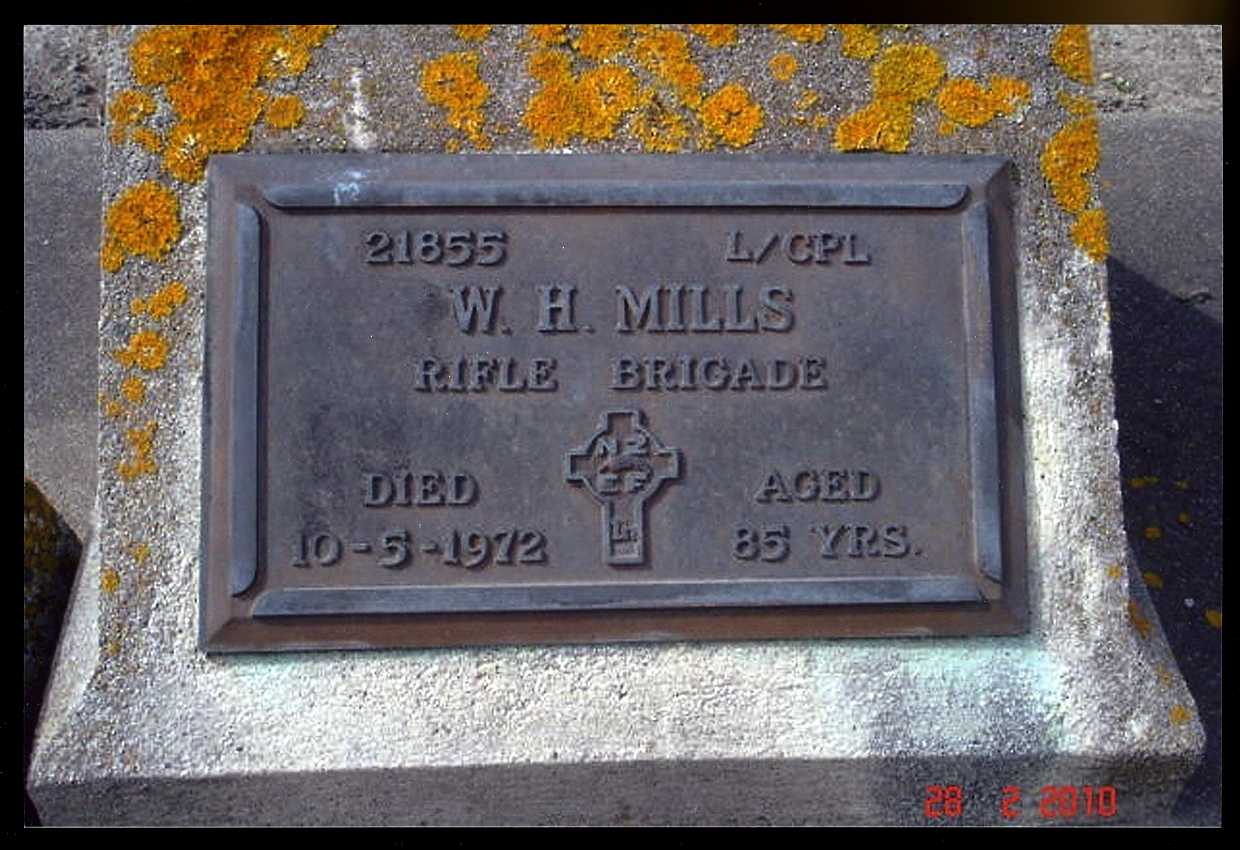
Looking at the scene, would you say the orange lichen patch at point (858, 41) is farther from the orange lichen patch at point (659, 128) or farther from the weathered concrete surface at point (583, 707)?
the weathered concrete surface at point (583, 707)

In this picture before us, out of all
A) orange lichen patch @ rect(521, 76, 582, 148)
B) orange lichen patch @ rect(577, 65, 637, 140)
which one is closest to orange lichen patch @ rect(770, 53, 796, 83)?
orange lichen patch @ rect(577, 65, 637, 140)

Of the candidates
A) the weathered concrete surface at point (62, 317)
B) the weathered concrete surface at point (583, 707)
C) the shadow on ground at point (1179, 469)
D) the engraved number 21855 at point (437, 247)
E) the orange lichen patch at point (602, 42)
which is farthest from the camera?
the weathered concrete surface at point (62, 317)

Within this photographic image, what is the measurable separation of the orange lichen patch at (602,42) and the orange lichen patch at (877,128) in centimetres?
50

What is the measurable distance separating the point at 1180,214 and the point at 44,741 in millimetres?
3467

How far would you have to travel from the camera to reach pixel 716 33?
224 cm

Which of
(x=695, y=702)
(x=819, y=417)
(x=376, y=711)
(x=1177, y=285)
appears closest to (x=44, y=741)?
(x=376, y=711)

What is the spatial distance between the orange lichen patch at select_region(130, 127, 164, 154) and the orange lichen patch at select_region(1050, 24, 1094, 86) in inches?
74.7

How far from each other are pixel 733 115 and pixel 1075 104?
74cm

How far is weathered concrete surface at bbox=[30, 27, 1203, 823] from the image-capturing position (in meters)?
2.02

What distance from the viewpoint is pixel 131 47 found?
86.0 inches

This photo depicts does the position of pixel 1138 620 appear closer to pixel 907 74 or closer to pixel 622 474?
pixel 622 474

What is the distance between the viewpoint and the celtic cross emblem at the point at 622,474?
2.08m
